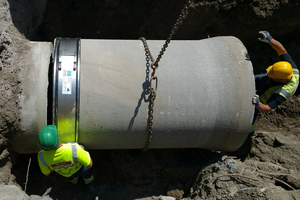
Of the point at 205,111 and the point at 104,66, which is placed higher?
the point at 104,66

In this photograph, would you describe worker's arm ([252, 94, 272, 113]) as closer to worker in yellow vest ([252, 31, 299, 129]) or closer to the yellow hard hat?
worker in yellow vest ([252, 31, 299, 129])

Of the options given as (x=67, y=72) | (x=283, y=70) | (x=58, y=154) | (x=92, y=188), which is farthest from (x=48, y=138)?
(x=283, y=70)

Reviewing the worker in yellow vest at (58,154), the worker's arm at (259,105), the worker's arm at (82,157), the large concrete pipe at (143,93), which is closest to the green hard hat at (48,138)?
the worker in yellow vest at (58,154)

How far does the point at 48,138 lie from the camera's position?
2.86 metres

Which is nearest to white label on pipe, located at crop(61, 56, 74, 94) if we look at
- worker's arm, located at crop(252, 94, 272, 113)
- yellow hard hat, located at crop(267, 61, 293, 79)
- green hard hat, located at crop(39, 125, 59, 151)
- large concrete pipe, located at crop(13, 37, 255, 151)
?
large concrete pipe, located at crop(13, 37, 255, 151)

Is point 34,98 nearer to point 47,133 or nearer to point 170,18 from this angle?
point 47,133

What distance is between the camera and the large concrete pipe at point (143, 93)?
3.05 m

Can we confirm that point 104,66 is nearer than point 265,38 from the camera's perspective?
Yes

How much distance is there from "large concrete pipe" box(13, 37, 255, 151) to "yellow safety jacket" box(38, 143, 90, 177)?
0.11m

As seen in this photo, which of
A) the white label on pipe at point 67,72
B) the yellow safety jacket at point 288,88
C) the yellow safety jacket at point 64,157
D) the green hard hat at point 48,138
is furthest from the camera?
the yellow safety jacket at point 288,88

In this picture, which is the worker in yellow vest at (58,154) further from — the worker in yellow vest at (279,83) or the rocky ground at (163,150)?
the worker in yellow vest at (279,83)

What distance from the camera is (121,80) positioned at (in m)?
3.08

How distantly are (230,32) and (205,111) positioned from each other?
2402 millimetres

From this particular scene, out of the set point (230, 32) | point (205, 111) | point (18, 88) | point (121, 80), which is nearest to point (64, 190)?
point (18, 88)
